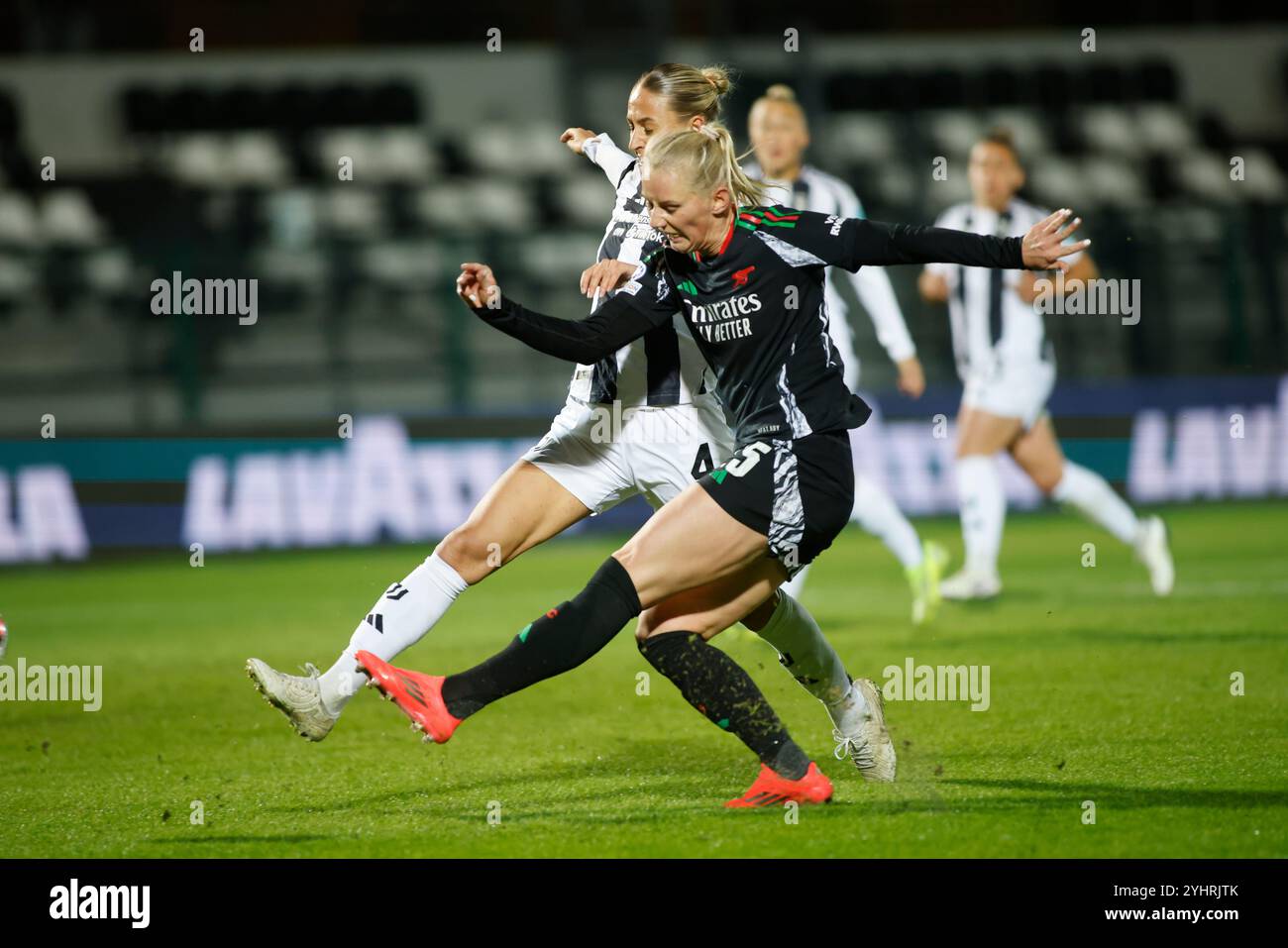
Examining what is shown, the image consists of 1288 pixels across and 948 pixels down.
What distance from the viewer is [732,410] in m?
4.66

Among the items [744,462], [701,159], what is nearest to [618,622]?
[744,462]

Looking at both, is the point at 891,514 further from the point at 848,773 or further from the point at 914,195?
the point at 914,195

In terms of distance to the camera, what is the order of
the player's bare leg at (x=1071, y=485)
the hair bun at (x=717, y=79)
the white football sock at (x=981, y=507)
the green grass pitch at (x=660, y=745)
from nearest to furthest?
the green grass pitch at (x=660, y=745), the hair bun at (x=717, y=79), the white football sock at (x=981, y=507), the player's bare leg at (x=1071, y=485)

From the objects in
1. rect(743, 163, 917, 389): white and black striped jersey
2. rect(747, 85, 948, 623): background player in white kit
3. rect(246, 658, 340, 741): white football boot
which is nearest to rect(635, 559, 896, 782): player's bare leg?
rect(246, 658, 340, 741): white football boot

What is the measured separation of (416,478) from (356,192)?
6187mm

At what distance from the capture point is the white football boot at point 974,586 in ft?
29.8

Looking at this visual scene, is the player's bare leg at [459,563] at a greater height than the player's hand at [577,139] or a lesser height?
lesser

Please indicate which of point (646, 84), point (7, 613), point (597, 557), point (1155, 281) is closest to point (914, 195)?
point (1155, 281)

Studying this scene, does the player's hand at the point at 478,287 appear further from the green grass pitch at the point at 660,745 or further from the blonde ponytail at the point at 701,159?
the green grass pitch at the point at 660,745

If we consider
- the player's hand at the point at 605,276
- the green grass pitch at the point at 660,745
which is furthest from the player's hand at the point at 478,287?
the green grass pitch at the point at 660,745

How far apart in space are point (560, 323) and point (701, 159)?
588 mm

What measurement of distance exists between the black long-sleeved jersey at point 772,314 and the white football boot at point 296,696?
1229mm

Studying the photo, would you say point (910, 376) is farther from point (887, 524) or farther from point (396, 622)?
point (396, 622)

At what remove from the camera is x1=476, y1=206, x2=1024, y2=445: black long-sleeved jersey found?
4.43 meters
